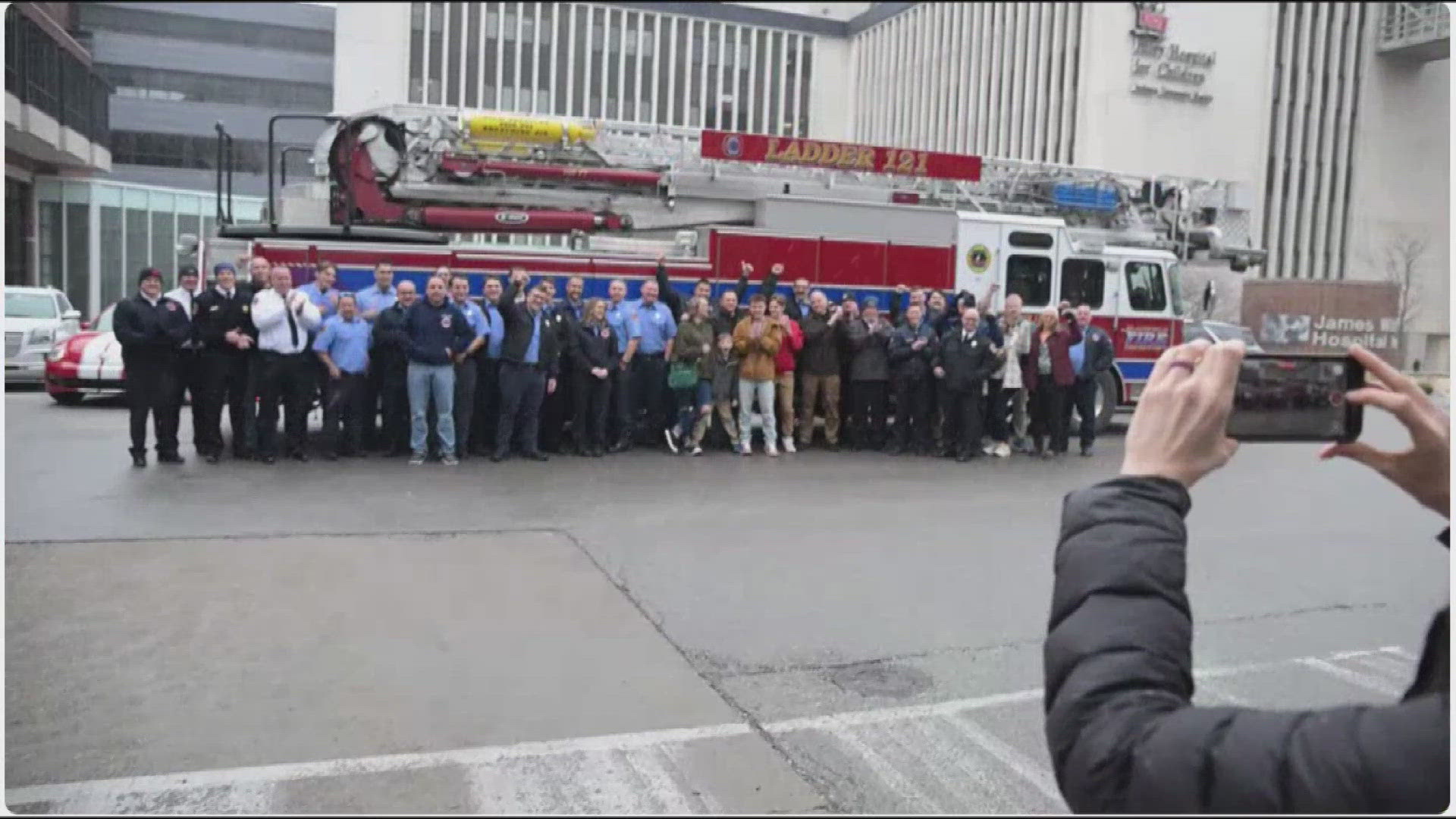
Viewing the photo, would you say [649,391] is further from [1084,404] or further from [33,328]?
[33,328]

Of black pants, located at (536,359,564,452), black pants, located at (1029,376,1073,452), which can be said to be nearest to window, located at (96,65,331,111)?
black pants, located at (536,359,564,452)

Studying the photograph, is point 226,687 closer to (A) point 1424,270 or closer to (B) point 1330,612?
(B) point 1330,612

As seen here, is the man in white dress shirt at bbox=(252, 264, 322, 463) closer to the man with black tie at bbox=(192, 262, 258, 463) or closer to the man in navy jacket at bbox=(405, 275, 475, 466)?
the man with black tie at bbox=(192, 262, 258, 463)

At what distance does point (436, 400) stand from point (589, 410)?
1.82 metres

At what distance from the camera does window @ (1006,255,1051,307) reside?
50.2 feet

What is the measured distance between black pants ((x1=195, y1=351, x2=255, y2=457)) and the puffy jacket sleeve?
34.6 feet

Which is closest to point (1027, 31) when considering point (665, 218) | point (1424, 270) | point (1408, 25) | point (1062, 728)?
point (665, 218)

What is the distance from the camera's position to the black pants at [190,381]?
1069 cm

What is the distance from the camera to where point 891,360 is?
1342 cm

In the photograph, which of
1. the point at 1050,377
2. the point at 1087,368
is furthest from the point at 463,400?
the point at 1087,368

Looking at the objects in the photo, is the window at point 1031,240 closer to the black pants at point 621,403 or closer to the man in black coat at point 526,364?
the black pants at point 621,403

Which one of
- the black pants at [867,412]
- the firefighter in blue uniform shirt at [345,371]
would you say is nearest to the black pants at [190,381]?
the firefighter in blue uniform shirt at [345,371]

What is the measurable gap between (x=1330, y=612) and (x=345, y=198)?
35.3 feet

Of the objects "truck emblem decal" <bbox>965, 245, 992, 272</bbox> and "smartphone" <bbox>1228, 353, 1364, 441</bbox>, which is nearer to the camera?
"smartphone" <bbox>1228, 353, 1364, 441</bbox>
